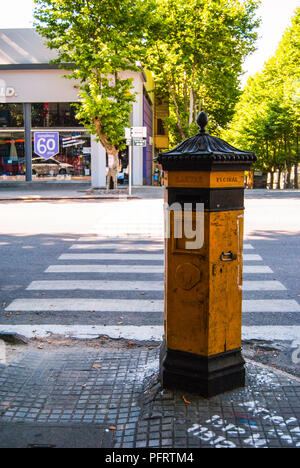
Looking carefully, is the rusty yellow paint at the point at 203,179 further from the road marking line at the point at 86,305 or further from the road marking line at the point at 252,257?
the road marking line at the point at 252,257

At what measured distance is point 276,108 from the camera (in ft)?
115

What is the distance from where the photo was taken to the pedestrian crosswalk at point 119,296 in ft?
17.7

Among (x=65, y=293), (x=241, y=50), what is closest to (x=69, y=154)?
(x=241, y=50)

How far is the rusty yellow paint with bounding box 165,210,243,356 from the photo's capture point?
3529mm

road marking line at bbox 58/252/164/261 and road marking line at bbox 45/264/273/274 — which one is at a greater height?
road marking line at bbox 58/252/164/261

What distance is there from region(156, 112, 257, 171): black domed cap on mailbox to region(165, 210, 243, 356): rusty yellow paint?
34 cm

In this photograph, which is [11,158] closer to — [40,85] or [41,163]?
[41,163]

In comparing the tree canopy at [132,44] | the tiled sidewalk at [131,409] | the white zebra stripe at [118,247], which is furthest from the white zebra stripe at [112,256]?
the tree canopy at [132,44]

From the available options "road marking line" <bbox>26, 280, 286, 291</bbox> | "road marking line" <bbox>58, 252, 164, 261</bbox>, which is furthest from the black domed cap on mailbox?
"road marking line" <bbox>58, 252, 164, 261</bbox>

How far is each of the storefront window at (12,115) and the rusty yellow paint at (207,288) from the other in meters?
28.4

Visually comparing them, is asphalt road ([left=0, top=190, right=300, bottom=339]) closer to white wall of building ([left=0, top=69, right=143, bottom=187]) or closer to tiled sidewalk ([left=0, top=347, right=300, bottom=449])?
tiled sidewalk ([left=0, top=347, right=300, bottom=449])

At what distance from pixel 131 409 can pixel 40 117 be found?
28409 millimetres

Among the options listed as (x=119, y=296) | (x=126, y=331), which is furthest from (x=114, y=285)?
(x=126, y=331)

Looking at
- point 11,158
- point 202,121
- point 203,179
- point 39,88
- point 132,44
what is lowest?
point 203,179
